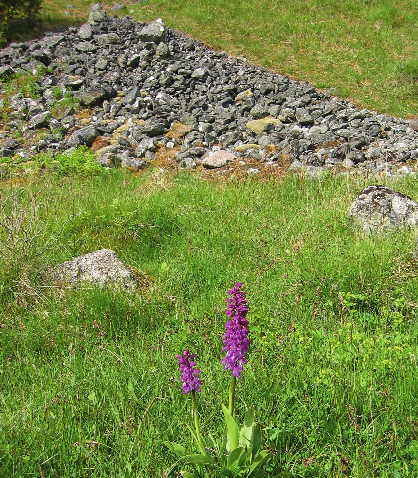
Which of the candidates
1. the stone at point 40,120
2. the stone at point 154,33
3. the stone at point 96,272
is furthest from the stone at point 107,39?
the stone at point 96,272

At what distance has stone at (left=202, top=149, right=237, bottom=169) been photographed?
9.15 meters

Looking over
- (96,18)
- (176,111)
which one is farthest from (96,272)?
(96,18)

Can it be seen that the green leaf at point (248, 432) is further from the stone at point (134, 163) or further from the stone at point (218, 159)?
the stone at point (134, 163)

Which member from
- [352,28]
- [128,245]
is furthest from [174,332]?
[352,28]

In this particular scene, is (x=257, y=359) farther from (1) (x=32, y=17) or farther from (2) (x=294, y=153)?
(1) (x=32, y=17)

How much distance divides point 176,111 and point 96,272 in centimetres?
968

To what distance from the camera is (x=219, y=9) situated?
65.5 ft

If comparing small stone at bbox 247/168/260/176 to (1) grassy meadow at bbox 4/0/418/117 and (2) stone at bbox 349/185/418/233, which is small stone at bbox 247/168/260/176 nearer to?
(2) stone at bbox 349/185/418/233

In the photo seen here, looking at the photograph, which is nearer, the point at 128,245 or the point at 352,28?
the point at 128,245

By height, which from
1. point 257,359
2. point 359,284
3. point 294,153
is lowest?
point 294,153

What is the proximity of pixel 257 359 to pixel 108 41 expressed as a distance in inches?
694

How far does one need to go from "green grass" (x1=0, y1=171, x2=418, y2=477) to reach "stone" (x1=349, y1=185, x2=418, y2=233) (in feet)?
0.64

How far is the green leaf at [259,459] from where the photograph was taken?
1.81 metres

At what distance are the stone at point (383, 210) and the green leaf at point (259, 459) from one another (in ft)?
11.5
